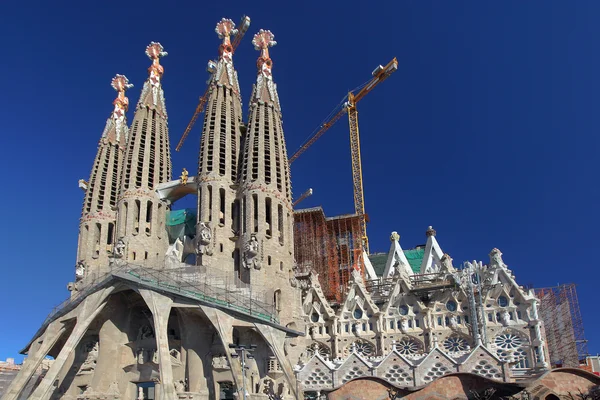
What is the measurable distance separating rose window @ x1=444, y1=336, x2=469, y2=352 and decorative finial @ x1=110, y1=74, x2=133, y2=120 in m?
42.7

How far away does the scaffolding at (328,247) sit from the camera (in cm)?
5831

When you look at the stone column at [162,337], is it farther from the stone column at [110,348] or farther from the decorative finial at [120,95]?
the decorative finial at [120,95]

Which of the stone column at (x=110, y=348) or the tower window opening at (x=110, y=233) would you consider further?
the tower window opening at (x=110, y=233)

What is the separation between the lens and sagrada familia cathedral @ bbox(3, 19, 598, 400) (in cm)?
3538

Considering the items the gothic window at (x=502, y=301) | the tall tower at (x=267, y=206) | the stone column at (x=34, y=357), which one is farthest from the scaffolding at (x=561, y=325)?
the stone column at (x=34, y=357)

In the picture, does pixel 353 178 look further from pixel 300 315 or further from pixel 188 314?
pixel 188 314

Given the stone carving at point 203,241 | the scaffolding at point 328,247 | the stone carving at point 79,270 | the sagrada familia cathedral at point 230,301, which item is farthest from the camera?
the scaffolding at point 328,247

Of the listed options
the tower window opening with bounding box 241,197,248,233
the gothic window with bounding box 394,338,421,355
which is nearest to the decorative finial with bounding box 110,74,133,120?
the tower window opening with bounding box 241,197,248,233

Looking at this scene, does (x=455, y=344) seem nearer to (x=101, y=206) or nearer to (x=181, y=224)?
(x=181, y=224)

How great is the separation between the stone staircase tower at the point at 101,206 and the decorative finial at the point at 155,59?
660cm

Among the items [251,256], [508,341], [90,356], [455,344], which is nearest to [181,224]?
[251,256]

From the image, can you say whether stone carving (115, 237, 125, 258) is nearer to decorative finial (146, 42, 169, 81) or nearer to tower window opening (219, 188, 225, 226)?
tower window opening (219, 188, 225, 226)

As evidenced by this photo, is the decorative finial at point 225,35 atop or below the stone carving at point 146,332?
atop

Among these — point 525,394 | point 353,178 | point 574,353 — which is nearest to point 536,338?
point 574,353
